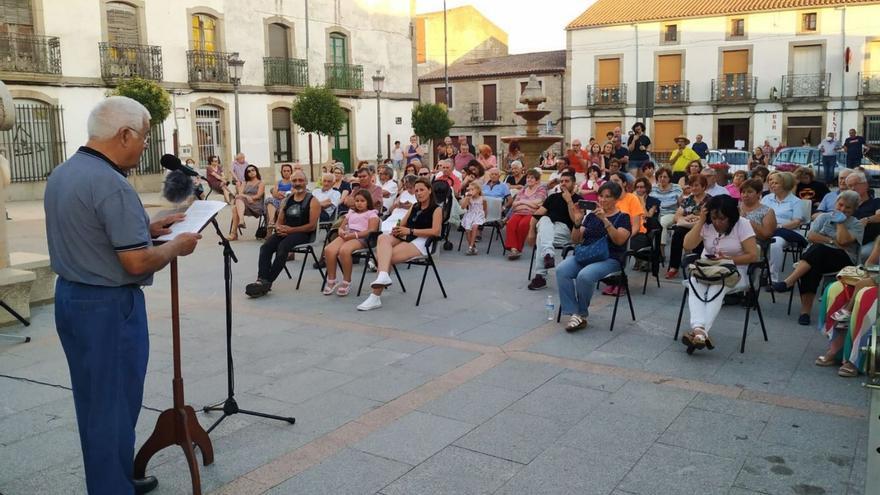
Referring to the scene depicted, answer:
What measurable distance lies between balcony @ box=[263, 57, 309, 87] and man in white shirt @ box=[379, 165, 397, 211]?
17.4 m

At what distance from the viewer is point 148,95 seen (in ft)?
66.2

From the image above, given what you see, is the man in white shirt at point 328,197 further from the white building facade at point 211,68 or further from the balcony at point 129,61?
the balcony at point 129,61

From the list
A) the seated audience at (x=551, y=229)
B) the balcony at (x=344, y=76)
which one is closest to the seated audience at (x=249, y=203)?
the seated audience at (x=551, y=229)

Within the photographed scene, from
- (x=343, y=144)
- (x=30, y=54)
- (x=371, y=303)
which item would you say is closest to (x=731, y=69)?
(x=343, y=144)

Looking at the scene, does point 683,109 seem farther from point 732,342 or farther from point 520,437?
point 520,437

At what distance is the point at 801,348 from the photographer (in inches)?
219

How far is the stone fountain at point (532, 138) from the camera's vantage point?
46.3 ft

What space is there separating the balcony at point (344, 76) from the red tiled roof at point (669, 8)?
1199 centimetres

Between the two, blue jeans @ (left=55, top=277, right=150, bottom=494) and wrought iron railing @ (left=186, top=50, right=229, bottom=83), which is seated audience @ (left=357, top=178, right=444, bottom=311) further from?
wrought iron railing @ (left=186, top=50, right=229, bottom=83)

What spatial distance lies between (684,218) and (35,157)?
62.9ft

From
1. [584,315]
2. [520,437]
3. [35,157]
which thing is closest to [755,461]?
[520,437]

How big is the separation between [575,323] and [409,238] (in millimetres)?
2100

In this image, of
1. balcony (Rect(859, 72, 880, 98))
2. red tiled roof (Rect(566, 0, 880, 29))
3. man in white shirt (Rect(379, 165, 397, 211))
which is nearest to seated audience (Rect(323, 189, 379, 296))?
man in white shirt (Rect(379, 165, 397, 211))

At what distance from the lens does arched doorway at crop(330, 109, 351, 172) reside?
99.3ft
